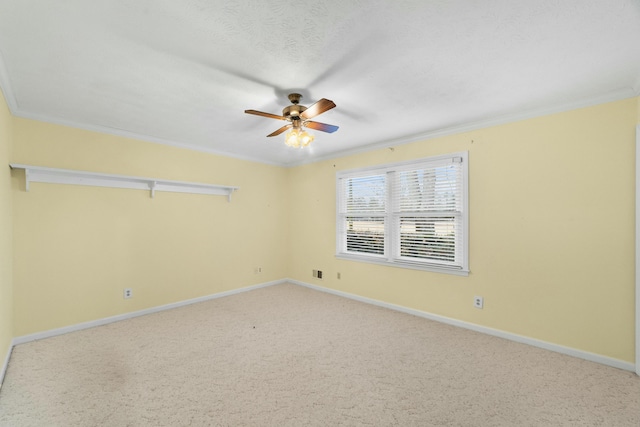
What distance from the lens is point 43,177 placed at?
2988 mm

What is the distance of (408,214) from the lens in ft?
12.5

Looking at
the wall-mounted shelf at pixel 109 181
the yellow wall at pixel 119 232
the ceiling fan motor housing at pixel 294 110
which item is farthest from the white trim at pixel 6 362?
the ceiling fan motor housing at pixel 294 110

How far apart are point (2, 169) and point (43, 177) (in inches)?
23.8

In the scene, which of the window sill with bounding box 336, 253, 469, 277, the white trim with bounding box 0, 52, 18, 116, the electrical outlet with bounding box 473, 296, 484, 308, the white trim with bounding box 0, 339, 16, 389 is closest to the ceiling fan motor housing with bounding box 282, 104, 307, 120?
the white trim with bounding box 0, 52, 18, 116

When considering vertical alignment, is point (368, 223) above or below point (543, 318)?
above

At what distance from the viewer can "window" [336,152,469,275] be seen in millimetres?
3420

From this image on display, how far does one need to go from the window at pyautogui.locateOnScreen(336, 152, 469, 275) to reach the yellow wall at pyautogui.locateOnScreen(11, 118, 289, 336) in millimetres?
1778

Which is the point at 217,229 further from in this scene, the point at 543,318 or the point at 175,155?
the point at 543,318

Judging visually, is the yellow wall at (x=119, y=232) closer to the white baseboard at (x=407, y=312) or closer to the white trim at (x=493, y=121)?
the white baseboard at (x=407, y=312)

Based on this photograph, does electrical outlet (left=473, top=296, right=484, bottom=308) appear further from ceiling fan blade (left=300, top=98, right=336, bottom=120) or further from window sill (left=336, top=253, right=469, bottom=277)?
ceiling fan blade (left=300, top=98, right=336, bottom=120)

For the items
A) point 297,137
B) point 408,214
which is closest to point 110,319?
point 297,137

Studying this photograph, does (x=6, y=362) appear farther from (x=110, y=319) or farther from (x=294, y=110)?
(x=294, y=110)

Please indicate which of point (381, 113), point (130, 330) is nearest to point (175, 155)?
point (130, 330)

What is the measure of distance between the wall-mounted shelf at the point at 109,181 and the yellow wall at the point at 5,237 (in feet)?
0.73
